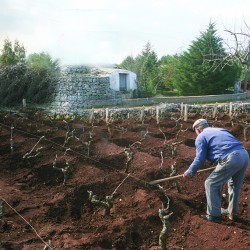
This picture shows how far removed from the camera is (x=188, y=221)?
462 cm

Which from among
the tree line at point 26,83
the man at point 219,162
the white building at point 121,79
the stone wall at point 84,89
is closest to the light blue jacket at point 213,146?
the man at point 219,162

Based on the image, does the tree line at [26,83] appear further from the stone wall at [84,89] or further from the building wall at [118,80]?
the building wall at [118,80]

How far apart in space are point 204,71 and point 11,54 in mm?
14056

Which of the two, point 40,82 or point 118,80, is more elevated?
point 118,80

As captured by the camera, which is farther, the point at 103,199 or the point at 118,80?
the point at 118,80

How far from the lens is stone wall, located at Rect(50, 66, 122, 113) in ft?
71.1

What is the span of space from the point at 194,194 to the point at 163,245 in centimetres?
194

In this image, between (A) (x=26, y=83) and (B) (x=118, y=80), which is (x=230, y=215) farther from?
(B) (x=118, y=80)

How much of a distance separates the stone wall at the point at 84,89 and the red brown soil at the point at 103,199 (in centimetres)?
1335

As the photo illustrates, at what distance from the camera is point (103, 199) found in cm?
540

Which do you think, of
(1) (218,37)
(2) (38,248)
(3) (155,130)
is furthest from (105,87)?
(2) (38,248)

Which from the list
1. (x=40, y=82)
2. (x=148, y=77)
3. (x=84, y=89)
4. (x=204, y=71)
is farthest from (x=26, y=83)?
(x=148, y=77)

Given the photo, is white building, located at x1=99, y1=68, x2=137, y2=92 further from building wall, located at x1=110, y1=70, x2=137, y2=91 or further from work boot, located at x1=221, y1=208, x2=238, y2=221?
work boot, located at x1=221, y1=208, x2=238, y2=221

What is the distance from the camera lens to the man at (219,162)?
4520 mm
